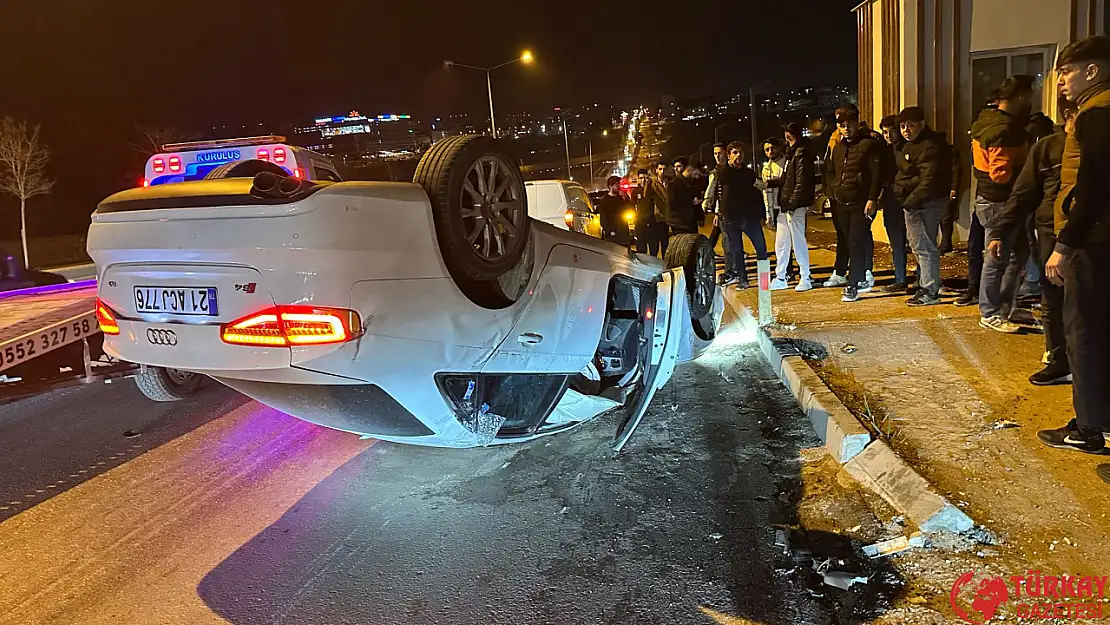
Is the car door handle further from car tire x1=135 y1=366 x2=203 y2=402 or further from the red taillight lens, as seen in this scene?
car tire x1=135 y1=366 x2=203 y2=402

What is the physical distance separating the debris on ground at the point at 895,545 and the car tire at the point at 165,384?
15.9ft

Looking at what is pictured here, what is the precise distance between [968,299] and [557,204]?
16.6 feet

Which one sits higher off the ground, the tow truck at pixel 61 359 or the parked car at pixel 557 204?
the parked car at pixel 557 204

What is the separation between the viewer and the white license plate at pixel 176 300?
3004mm

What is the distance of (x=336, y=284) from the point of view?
2869 mm

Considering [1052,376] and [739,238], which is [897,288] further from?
[1052,376]

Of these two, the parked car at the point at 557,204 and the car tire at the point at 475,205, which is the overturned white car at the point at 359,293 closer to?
the car tire at the point at 475,205

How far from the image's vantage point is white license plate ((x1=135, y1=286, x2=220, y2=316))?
300 cm

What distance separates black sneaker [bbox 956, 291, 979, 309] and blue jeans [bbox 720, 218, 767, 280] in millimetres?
2125

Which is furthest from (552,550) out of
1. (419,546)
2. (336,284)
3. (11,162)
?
(11,162)

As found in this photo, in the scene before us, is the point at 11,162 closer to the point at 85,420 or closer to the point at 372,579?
the point at 85,420

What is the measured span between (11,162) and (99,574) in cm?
3142

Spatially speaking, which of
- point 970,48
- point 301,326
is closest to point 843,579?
point 301,326

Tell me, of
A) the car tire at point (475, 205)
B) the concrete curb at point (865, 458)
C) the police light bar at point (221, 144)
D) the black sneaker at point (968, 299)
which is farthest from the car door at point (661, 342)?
the police light bar at point (221, 144)
